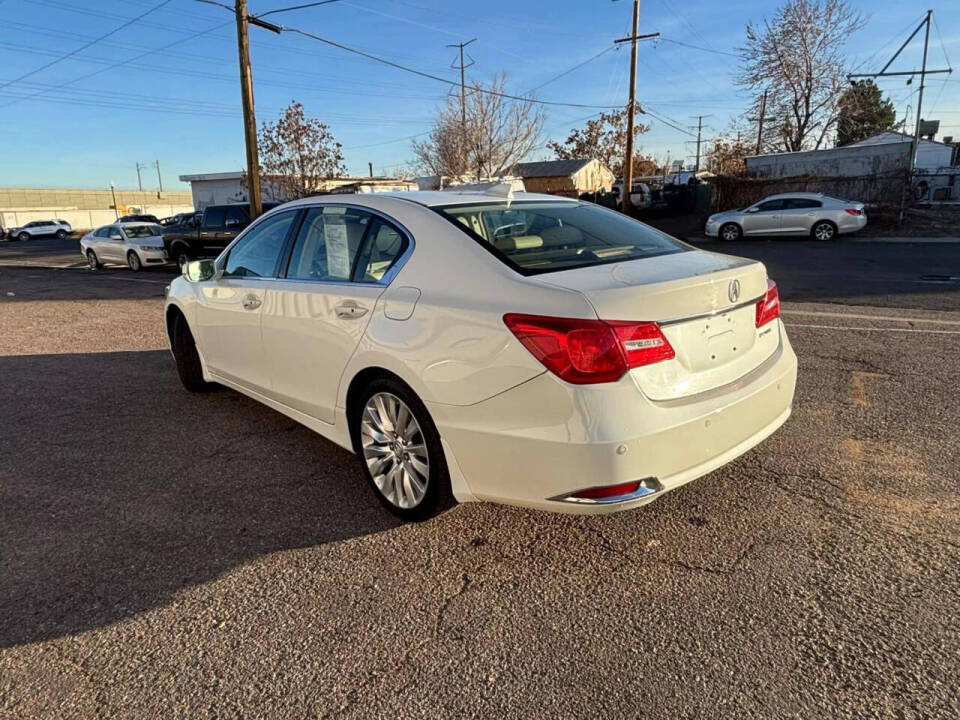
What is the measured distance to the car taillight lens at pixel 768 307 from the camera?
123 inches

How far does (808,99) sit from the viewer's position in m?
38.6

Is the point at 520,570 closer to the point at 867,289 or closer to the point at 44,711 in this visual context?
the point at 44,711

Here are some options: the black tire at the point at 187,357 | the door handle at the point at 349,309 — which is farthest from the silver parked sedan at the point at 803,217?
the door handle at the point at 349,309

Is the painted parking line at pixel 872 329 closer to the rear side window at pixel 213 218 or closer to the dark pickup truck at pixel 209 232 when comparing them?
the dark pickup truck at pixel 209 232

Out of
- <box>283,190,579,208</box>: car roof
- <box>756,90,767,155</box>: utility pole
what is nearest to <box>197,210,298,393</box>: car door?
<box>283,190,579,208</box>: car roof

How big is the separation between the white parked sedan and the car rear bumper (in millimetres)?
17942

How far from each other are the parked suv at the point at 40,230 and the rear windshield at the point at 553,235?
180 ft

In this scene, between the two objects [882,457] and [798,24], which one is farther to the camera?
[798,24]

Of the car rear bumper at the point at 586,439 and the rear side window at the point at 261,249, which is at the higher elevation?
the rear side window at the point at 261,249

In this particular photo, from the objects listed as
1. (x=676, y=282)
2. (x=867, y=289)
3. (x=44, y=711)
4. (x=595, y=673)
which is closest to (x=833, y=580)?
(x=595, y=673)

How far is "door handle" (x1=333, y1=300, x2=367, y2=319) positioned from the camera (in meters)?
3.25

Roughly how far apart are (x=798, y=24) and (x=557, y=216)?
42154 mm

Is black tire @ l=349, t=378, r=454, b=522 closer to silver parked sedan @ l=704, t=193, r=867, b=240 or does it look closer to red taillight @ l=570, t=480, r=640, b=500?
red taillight @ l=570, t=480, r=640, b=500

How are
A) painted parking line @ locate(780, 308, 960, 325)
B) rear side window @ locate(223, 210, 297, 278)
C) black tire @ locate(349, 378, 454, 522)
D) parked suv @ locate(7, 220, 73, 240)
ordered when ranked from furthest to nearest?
parked suv @ locate(7, 220, 73, 240)
painted parking line @ locate(780, 308, 960, 325)
rear side window @ locate(223, 210, 297, 278)
black tire @ locate(349, 378, 454, 522)
